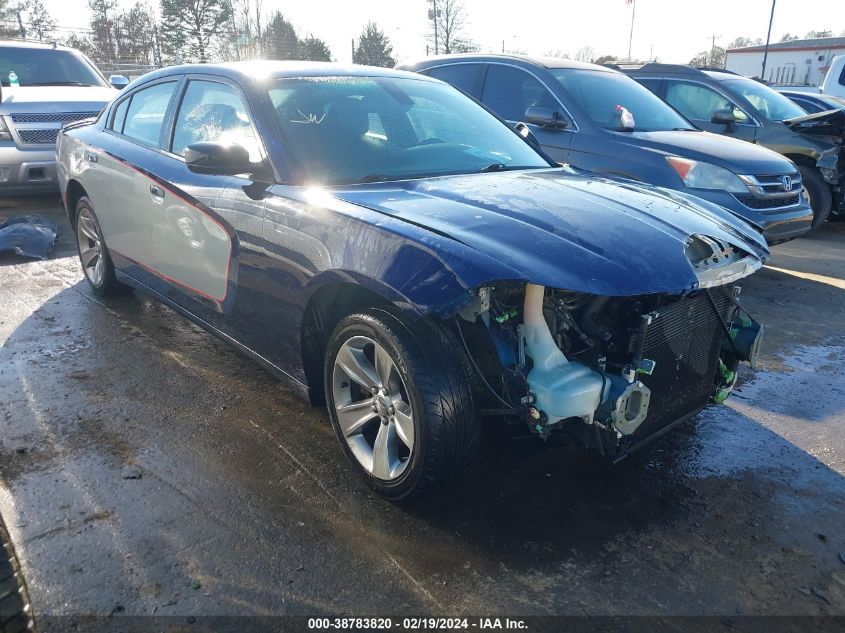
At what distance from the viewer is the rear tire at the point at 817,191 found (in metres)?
8.30

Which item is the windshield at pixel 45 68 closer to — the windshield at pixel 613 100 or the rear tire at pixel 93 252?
the rear tire at pixel 93 252

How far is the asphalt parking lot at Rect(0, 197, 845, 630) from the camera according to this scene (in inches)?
90.5

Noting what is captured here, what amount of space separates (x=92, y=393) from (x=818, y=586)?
3.44 m

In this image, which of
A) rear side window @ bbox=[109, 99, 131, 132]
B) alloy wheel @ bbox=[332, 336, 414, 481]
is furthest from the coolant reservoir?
rear side window @ bbox=[109, 99, 131, 132]

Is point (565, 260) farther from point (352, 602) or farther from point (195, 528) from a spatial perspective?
point (195, 528)

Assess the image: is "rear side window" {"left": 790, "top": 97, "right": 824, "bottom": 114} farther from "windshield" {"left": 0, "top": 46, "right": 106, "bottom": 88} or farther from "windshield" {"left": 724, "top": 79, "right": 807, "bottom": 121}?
"windshield" {"left": 0, "top": 46, "right": 106, "bottom": 88}

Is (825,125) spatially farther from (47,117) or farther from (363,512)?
(47,117)

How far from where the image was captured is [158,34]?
33812mm

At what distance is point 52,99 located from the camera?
28.1 ft

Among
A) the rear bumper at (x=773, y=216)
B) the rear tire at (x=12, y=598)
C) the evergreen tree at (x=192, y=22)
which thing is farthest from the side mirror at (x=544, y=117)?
the evergreen tree at (x=192, y=22)

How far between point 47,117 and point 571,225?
7915 mm

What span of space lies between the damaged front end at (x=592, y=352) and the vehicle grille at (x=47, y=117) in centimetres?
774

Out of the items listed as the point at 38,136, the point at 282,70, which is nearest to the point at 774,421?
the point at 282,70

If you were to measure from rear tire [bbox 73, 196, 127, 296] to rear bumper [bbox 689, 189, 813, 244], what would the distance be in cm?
462
